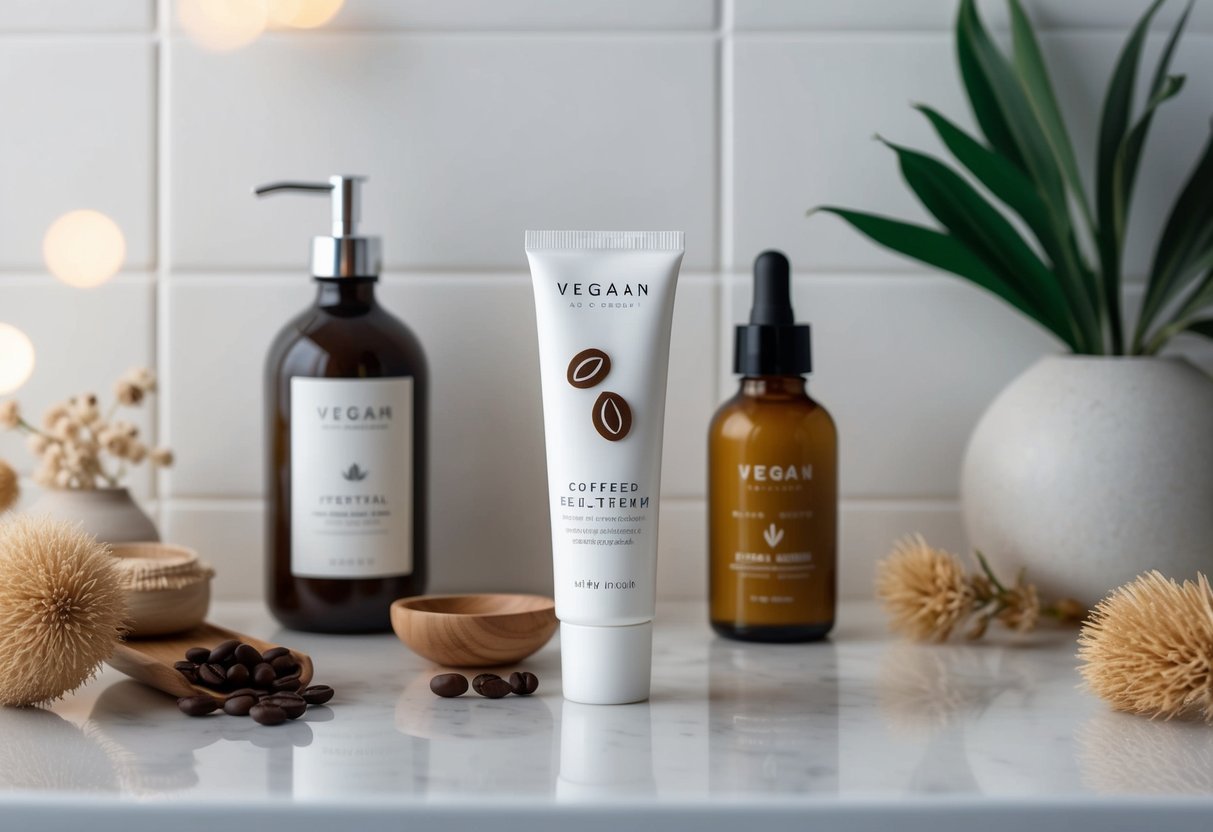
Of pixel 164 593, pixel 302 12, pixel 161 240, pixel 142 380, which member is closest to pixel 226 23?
pixel 302 12

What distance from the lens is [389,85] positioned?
0.82 meters

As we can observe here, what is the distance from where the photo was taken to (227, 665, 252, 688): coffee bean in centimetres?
54

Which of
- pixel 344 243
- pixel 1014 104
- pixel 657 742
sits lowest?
pixel 657 742

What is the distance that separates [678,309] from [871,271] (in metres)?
0.14

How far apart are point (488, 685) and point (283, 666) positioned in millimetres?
101

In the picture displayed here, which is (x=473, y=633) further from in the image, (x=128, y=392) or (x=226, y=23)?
(x=226, y=23)

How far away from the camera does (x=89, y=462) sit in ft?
2.36

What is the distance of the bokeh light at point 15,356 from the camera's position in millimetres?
836

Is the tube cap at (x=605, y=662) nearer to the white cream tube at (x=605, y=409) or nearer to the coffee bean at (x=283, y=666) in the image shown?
the white cream tube at (x=605, y=409)

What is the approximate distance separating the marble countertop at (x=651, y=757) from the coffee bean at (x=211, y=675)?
19mm

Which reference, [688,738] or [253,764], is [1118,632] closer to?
[688,738]

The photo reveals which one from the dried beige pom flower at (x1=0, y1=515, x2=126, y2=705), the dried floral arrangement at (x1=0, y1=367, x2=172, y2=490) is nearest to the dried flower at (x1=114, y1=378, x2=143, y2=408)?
the dried floral arrangement at (x1=0, y1=367, x2=172, y2=490)

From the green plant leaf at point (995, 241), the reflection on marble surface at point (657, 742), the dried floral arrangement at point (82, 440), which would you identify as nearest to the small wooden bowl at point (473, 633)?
the reflection on marble surface at point (657, 742)

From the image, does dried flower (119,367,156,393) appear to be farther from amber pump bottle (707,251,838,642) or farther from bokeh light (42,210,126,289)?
amber pump bottle (707,251,838,642)
